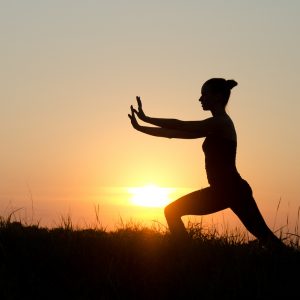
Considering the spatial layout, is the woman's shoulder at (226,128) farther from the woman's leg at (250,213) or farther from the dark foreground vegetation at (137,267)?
the dark foreground vegetation at (137,267)

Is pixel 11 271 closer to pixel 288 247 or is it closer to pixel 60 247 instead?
pixel 60 247

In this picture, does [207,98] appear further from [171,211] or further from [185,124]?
[171,211]

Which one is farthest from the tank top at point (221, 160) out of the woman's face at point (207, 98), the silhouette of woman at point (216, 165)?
the woman's face at point (207, 98)

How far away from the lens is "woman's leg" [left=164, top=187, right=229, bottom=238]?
7762 millimetres

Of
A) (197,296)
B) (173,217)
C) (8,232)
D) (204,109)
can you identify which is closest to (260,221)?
(173,217)

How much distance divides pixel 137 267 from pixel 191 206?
149 centimetres

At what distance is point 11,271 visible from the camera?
6348mm

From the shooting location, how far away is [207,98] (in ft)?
25.7

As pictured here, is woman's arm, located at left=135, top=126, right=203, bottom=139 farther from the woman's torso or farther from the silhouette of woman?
the woman's torso

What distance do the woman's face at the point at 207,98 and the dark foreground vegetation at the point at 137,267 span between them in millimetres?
1695

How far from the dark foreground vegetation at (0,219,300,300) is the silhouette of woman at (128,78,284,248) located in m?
0.32

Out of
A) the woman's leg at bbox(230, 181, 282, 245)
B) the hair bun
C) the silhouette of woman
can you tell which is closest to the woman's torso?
the silhouette of woman

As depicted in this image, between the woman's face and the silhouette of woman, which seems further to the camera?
the woman's face

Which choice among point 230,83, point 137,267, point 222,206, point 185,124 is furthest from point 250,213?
point 137,267
